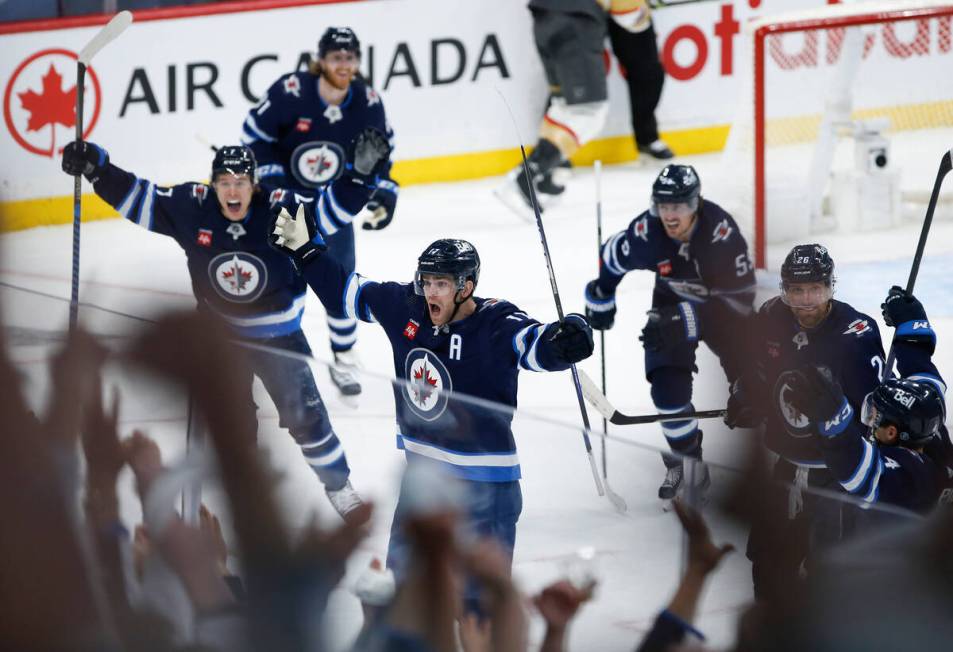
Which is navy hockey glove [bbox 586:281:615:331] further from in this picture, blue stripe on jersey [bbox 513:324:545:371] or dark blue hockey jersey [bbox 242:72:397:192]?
blue stripe on jersey [bbox 513:324:545:371]

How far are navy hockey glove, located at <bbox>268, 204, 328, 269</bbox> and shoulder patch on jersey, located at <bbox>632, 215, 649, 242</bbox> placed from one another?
1.06 meters

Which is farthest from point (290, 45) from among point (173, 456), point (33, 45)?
point (173, 456)

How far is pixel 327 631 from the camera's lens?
1.64m

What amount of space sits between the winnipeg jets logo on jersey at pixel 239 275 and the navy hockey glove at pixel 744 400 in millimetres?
1387

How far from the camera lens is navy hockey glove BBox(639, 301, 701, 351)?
4219 mm

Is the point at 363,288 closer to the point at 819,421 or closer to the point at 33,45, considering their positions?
the point at 819,421

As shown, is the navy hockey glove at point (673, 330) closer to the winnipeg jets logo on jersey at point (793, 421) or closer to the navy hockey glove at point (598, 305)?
the navy hockey glove at point (598, 305)

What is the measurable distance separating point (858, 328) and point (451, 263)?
1.12 m

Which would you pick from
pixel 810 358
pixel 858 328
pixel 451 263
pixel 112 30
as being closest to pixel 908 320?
pixel 858 328

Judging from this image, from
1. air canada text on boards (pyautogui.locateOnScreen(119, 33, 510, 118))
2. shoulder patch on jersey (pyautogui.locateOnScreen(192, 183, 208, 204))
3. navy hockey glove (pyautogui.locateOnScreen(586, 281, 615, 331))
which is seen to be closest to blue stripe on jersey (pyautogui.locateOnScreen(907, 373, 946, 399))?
navy hockey glove (pyautogui.locateOnScreen(586, 281, 615, 331))

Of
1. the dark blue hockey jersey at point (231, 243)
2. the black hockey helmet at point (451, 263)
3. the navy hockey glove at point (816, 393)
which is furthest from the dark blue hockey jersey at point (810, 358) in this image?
the dark blue hockey jersey at point (231, 243)

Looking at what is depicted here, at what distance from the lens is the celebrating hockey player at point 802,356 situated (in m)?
3.51

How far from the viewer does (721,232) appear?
13.9 ft

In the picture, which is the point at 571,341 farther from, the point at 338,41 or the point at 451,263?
the point at 338,41
